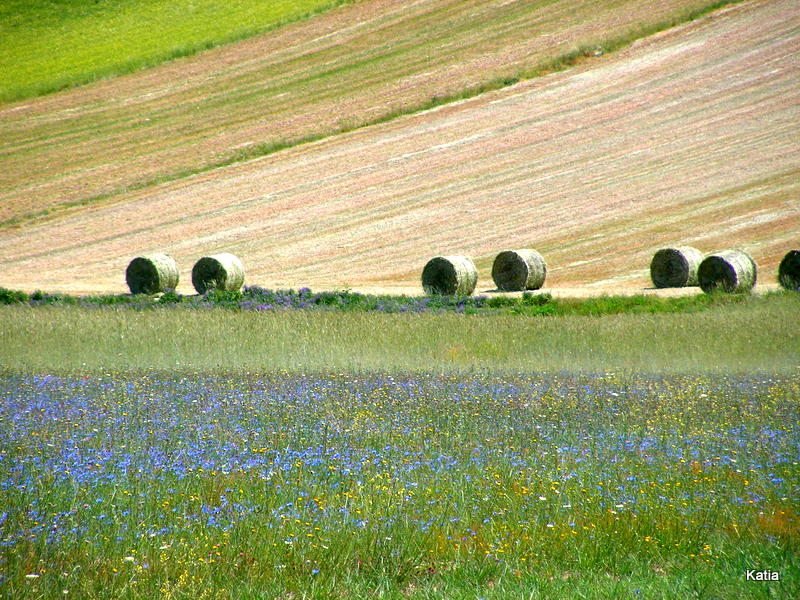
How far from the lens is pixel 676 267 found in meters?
22.6

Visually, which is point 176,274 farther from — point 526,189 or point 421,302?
point 526,189

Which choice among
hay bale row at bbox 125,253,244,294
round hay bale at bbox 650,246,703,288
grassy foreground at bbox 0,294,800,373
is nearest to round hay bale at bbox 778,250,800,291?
round hay bale at bbox 650,246,703,288

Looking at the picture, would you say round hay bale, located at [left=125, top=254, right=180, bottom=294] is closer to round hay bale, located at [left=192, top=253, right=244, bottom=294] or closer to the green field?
round hay bale, located at [left=192, top=253, right=244, bottom=294]

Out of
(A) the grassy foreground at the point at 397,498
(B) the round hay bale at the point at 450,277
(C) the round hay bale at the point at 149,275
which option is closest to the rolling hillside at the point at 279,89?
(C) the round hay bale at the point at 149,275

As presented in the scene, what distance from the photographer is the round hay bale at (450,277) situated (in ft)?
70.9

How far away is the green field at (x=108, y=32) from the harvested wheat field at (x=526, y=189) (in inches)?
655

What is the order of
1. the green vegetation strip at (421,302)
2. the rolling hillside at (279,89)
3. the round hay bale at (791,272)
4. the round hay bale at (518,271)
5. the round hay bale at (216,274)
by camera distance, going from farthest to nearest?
the rolling hillside at (279,89), the round hay bale at (518,271), the round hay bale at (216,274), the round hay bale at (791,272), the green vegetation strip at (421,302)

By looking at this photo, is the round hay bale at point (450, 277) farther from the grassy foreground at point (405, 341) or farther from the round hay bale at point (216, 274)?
the grassy foreground at point (405, 341)

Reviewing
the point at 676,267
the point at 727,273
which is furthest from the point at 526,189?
the point at 727,273

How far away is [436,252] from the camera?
30172mm

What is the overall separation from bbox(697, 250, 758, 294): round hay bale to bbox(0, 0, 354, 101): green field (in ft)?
143

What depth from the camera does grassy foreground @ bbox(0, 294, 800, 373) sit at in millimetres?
11711

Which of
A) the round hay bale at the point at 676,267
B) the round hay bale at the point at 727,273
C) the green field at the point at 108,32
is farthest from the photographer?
the green field at the point at 108,32

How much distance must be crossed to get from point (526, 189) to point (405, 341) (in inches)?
909
